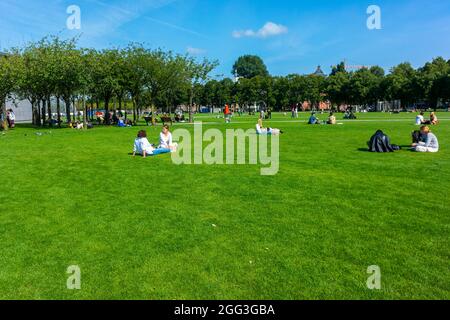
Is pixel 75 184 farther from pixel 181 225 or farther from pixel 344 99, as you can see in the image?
pixel 344 99

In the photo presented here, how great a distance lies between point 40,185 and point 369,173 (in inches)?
403

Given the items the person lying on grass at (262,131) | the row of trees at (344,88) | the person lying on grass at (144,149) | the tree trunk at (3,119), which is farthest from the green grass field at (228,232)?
the row of trees at (344,88)

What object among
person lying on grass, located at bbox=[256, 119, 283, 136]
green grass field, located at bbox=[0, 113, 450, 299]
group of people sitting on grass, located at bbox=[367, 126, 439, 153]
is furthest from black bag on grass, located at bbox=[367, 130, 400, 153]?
person lying on grass, located at bbox=[256, 119, 283, 136]

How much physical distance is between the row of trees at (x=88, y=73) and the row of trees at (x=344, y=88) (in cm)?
3930

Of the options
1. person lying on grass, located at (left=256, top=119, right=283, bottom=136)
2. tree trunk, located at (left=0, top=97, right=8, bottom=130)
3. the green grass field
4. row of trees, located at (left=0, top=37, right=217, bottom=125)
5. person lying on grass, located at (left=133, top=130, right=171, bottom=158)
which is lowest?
the green grass field

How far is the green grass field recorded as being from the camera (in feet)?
18.5

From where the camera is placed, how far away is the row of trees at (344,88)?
93.8 meters

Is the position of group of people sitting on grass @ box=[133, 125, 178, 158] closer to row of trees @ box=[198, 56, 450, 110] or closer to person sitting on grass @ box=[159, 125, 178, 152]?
person sitting on grass @ box=[159, 125, 178, 152]

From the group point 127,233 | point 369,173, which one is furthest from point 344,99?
point 127,233

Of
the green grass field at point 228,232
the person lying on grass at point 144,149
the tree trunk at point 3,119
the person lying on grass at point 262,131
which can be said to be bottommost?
the green grass field at point 228,232

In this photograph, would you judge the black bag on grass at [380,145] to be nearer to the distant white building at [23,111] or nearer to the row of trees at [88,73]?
the row of trees at [88,73]

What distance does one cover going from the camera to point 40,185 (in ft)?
39.0

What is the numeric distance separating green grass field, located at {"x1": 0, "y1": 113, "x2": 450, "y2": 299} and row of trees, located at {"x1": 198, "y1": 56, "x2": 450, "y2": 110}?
257 feet
